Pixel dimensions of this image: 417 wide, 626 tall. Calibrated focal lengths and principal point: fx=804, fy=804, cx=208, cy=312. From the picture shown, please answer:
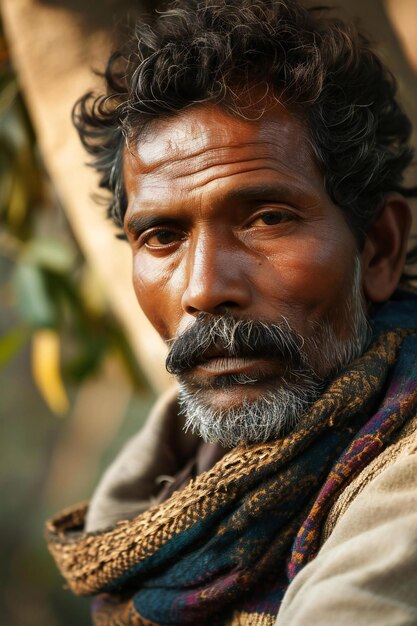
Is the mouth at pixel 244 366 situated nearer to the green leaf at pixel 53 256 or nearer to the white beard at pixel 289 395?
the white beard at pixel 289 395

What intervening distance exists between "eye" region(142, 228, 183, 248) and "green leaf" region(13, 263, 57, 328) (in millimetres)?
1240

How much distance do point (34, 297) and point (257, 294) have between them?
152 centimetres

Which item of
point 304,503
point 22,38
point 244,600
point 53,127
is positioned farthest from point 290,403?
point 22,38

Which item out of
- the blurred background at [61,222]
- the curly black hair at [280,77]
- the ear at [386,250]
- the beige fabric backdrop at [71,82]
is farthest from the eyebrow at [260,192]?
the beige fabric backdrop at [71,82]

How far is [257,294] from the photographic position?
1.37 metres

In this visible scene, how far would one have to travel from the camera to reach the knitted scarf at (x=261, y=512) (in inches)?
49.3

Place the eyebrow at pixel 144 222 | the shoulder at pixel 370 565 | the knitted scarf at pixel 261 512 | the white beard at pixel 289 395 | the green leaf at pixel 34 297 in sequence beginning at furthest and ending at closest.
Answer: the green leaf at pixel 34 297
the eyebrow at pixel 144 222
the white beard at pixel 289 395
the knitted scarf at pixel 261 512
the shoulder at pixel 370 565

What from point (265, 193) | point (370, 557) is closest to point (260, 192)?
point (265, 193)

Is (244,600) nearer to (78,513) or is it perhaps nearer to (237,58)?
(78,513)

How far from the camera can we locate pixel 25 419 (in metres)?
5.56

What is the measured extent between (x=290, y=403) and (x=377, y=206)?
471 millimetres

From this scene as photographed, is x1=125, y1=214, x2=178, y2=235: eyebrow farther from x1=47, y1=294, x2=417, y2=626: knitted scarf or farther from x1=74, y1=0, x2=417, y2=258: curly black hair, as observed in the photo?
x1=47, y1=294, x2=417, y2=626: knitted scarf

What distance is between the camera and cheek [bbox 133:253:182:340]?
1480 mm

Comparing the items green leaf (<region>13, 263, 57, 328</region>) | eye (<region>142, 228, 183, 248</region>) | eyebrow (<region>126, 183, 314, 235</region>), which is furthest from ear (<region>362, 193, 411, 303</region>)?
green leaf (<region>13, 263, 57, 328</region>)
